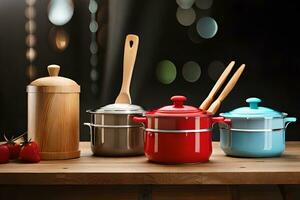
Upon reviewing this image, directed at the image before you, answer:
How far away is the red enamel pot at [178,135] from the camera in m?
1.39

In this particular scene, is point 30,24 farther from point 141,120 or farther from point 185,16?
point 141,120

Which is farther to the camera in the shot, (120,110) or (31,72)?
(31,72)

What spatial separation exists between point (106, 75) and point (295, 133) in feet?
2.37

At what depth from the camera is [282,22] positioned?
1930mm

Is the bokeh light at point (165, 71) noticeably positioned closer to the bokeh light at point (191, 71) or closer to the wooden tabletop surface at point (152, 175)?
the bokeh light at point (191, 71)

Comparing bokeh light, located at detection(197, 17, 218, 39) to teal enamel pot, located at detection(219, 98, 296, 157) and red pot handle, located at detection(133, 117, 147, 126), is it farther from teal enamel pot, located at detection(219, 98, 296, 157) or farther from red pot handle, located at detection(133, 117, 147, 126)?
red pot handle, located at detection(133, 117, 147, 126)

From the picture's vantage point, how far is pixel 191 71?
193cm

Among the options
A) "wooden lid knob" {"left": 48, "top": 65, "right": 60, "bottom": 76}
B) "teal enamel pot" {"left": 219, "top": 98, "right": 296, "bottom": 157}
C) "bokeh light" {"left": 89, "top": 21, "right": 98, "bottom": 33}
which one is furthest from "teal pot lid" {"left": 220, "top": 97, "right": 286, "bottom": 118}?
"bokeh light" {"left": 89, "top": 21, "right": 98, "bottom": 33}

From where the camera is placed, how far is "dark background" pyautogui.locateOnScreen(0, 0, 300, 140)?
192 centimetres

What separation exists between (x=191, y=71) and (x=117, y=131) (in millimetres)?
506

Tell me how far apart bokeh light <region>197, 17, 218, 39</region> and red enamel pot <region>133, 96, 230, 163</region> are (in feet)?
1.82

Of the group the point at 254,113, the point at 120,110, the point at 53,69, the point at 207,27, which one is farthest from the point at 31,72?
the point at 254,113

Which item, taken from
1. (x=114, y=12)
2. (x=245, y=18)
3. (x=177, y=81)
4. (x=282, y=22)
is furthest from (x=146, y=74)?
(x=282, y=22)

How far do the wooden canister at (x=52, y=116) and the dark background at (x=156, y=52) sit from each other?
43 cm
